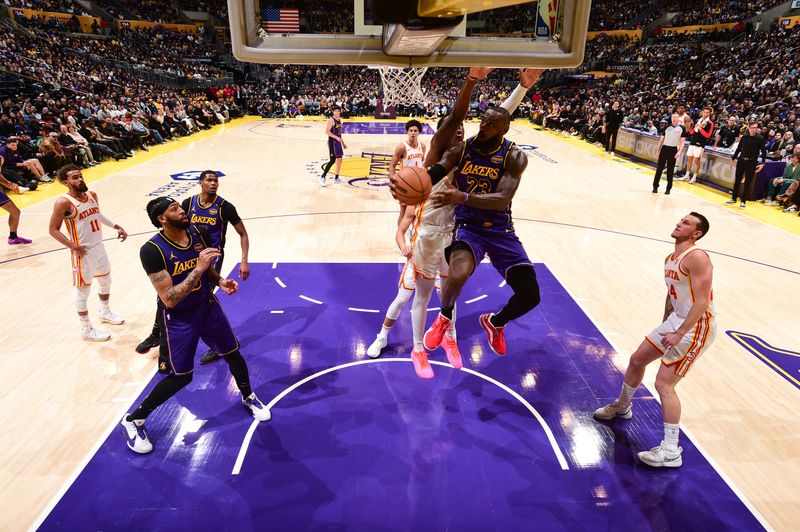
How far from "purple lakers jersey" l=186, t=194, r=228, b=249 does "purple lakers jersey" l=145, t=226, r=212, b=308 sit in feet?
3.55

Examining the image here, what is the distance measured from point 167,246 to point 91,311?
3.13 m

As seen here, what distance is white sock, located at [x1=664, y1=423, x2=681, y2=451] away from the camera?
11.7 ft

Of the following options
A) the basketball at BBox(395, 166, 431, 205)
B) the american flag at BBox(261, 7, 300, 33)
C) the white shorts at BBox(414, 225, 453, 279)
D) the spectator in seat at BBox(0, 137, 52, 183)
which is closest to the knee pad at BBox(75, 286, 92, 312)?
the american flag at BBox(261, 7, 300, 33)

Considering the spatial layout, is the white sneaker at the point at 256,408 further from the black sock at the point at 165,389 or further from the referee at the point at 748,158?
the referee at the point at 748,158

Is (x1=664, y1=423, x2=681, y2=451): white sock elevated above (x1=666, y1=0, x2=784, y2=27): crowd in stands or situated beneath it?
situated beneath

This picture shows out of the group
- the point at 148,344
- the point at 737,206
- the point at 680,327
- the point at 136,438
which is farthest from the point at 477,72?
the point at 737,206

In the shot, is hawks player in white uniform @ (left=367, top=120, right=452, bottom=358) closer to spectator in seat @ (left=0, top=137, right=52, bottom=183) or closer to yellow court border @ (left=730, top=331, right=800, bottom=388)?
yellow court border @ (left=730, top=331, right=800, bottom=388)

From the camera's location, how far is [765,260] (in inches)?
309

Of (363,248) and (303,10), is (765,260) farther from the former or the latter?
(303,10)

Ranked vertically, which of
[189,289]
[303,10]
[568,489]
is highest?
[303,10]

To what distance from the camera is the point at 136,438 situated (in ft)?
12.1

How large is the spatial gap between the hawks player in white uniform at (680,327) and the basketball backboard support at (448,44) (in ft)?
4.82

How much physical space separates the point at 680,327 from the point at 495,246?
1.38 metres

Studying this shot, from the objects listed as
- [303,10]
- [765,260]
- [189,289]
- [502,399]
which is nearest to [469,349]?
[502,399]
